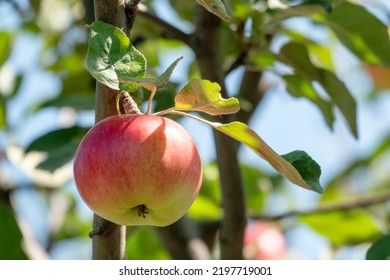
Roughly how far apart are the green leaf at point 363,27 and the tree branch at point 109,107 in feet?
1.80

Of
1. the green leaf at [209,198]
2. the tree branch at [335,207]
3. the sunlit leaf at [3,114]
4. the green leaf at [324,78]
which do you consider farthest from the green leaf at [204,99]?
the sunlit leaf at [3,114]

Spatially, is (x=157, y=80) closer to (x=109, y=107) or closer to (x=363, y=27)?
(x=109, y=107)

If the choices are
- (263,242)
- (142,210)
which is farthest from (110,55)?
(263,242)

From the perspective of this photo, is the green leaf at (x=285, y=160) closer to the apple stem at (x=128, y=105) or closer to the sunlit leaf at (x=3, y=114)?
the apple stem at (x=128, y=105)

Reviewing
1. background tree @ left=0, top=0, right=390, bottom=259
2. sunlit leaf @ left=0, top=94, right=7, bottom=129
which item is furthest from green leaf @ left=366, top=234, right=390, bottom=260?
sunlit leaf @ left=0, top=94, right=7, bottom=129

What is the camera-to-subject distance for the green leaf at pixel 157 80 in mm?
788

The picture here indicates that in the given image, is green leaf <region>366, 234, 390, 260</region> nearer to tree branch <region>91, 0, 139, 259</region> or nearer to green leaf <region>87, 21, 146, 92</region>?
tree branch <region>91, 0, 139, 259</region>

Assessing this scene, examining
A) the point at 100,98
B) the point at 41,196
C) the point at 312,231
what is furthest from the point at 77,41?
the point at 100,98

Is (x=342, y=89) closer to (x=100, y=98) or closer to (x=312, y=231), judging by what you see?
(x=100, y=98)

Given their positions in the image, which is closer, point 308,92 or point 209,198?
point 308,92

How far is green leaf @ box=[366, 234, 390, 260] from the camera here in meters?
1.11

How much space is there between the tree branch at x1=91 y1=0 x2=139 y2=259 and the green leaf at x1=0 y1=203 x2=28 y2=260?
0.32 metres

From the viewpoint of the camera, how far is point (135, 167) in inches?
32.5

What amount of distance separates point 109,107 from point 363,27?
23.2 inches
